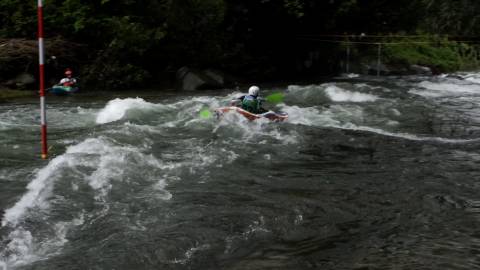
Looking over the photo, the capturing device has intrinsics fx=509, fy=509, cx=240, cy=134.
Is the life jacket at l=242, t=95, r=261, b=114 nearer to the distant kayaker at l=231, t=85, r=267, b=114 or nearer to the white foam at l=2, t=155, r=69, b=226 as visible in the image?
the distant kayaker at l=231, t=85, r=267, b=114

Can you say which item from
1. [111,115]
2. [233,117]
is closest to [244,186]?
[233,117]

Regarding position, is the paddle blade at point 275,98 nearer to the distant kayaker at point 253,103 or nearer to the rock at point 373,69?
the distant kayaker at point 253,103

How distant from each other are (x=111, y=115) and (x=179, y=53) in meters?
6.80

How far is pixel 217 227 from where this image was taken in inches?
195

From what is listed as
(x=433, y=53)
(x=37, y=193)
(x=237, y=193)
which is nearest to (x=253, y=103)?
(x=237, y=193)

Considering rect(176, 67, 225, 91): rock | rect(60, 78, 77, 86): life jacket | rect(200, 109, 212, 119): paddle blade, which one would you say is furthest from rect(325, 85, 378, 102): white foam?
rect(60, 78, 77, 86): life jacket

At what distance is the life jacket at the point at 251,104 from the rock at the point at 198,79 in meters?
5.81

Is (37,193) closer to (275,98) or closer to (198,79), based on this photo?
(275,98)

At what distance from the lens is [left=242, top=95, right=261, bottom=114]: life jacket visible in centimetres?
1022

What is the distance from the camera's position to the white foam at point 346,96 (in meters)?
14.0

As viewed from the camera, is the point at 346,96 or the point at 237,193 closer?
the point at 237,193

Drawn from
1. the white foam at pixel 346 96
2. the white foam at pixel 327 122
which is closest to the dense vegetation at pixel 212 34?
the white foam at pixel 346 96

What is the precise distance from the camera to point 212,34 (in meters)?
17.2

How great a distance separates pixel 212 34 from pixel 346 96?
5416mm
